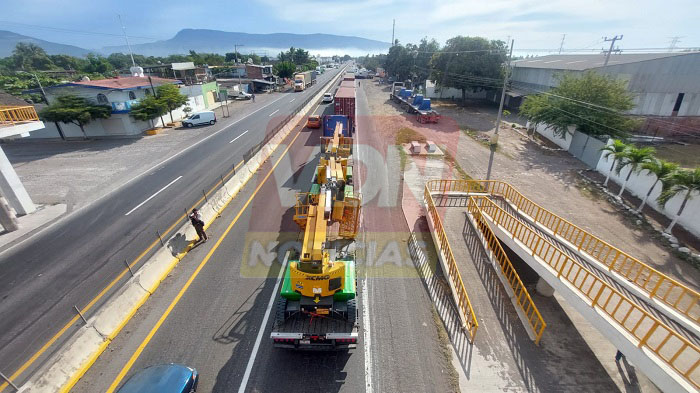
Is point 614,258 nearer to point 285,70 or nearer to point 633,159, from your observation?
point 633,159

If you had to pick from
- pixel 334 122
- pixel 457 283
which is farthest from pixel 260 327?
pixel 334 122

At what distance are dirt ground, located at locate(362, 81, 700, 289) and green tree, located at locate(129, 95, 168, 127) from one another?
2668 cm

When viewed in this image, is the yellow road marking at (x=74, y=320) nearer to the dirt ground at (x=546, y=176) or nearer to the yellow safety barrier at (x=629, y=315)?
the yellow safety barrier at (x=629, y=315)

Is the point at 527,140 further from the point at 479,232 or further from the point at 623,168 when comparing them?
the point at 479,232

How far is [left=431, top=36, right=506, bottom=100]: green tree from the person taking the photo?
4728 cm

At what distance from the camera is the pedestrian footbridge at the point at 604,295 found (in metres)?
6.99

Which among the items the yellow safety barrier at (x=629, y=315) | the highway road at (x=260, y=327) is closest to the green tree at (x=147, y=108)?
the highway road at (x=260, y=327)

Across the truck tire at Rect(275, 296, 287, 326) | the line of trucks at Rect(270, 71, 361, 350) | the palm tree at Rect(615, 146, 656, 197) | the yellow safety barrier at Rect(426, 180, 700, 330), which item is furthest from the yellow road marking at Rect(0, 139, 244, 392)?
the palm tree at Rect(615, 146, 656, 197)

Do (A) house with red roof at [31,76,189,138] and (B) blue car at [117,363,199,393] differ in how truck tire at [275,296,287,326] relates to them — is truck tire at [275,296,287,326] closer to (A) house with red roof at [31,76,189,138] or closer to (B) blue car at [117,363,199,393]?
(B) blue car at [117,363,199,393]

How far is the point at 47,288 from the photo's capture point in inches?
443

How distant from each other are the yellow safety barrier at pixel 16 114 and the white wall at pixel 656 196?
36.8 metres

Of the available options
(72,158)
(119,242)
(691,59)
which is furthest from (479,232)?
(691,59)

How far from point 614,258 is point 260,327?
43.2 feet

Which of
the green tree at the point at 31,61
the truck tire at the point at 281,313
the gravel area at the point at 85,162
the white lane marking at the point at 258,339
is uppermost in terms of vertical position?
the green tree at the point at 31,61
